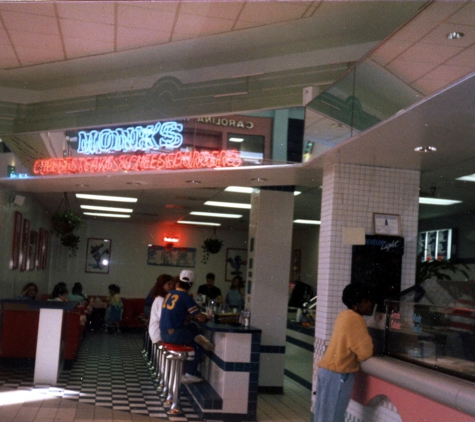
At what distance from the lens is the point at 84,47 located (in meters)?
8.48

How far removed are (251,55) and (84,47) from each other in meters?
2.29

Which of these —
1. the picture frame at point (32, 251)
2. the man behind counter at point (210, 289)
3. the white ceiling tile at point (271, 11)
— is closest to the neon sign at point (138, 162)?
the white ceiling tile at point (271, 11)

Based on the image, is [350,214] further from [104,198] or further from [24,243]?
[104,198]

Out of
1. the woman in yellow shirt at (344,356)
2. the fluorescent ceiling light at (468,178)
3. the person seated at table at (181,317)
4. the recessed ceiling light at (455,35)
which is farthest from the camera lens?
the fluorescent ceiling light at (468,178)

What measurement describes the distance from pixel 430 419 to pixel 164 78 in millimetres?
6620

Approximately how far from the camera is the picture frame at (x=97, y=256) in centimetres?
1962

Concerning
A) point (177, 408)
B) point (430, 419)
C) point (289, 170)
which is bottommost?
point (177, 408)

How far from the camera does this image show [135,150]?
8328mm

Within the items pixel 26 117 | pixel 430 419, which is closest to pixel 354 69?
pixel 430 419

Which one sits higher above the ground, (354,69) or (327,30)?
(327,30)

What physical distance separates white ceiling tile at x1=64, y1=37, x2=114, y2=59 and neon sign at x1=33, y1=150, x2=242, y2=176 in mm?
1413

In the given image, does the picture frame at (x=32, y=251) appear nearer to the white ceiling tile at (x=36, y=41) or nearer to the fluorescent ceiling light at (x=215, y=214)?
the fluorescent ceiling light at (x=215, y=214)

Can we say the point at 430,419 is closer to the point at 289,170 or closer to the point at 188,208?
the point at 289,170

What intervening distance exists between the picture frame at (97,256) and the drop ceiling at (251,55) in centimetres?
924
